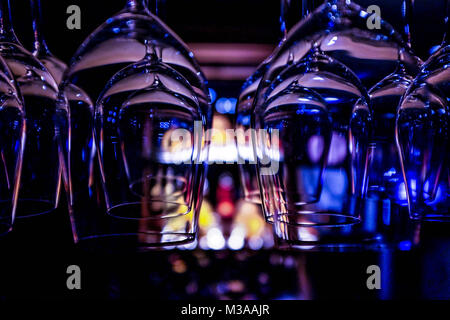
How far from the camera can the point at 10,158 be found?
0.39m

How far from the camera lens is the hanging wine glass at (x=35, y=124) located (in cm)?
48

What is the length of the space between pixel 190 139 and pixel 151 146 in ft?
0.09

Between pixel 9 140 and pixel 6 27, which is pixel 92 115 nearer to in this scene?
pixel 9 140

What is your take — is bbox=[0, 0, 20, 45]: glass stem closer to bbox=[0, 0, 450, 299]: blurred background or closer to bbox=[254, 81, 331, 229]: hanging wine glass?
bbox=[0, 0, 450, 299]: blurred background

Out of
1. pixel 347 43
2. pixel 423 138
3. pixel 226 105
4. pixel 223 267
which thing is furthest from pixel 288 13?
pixel 226 105

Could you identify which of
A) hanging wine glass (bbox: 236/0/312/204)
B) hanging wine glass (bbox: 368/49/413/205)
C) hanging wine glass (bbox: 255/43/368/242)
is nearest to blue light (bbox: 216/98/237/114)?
hanging wine glass (bbox: 236/0/312/204)

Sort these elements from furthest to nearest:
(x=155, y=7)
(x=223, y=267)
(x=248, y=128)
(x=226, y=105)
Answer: (x=226, y=105)
(x=248, y=128)
(x=155, y=7)
(x=223, y=267)

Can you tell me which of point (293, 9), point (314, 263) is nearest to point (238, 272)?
point (314, 263)

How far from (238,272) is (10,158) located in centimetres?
18

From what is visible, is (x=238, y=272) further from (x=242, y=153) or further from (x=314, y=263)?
(x=242, y=153)

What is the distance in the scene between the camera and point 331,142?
0.38 m

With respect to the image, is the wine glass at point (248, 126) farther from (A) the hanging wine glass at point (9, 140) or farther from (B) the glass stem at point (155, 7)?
(A) the hanging wine glass at point (9, 140)

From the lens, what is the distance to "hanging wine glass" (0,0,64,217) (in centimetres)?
48

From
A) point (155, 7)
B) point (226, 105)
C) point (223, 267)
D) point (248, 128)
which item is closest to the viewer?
point (223, 267)
